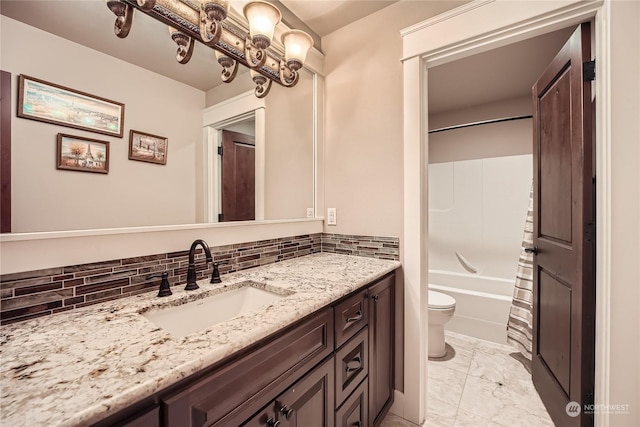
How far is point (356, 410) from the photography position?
115cm

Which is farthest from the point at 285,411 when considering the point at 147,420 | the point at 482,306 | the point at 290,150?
the point at 482,306

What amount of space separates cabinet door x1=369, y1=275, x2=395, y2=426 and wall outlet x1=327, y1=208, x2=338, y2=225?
54 cm

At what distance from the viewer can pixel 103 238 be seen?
2.93 feet

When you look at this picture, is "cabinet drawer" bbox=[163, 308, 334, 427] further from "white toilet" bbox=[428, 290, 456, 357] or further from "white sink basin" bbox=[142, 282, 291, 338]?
"white toilet" bbox=[428, 290, 456, 357]

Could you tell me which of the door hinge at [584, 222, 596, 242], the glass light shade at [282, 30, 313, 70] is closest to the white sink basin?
the glass light shade at [282, 30, 313, 70]

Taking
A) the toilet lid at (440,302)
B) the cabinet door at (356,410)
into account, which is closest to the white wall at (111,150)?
the cabinet door at (356,410)

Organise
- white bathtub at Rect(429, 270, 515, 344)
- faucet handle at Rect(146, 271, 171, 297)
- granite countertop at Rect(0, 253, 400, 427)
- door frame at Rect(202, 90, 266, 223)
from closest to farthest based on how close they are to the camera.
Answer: granite countertop at Rect(0, 253, 400, 427) < faucet handle at Rect(146, 271, 171, 297) < door frame at Rect(202, 90, 266, 223) < white bathtub at Rect(429, 270, 515, 344)

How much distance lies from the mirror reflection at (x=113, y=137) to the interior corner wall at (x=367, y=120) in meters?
0.62

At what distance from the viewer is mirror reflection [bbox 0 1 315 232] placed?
0.77 m

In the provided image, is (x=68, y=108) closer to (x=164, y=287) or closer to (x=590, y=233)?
(x=164, y=287)

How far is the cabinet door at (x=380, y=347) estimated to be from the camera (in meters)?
1.25

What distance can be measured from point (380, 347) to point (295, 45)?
1671mm

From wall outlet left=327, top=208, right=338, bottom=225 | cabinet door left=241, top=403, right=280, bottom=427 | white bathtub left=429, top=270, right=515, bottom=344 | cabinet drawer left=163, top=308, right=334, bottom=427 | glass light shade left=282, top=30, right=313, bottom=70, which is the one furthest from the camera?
white bathtub left=429, top=270, right=515, bottom=344

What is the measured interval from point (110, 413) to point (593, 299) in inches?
67.9
